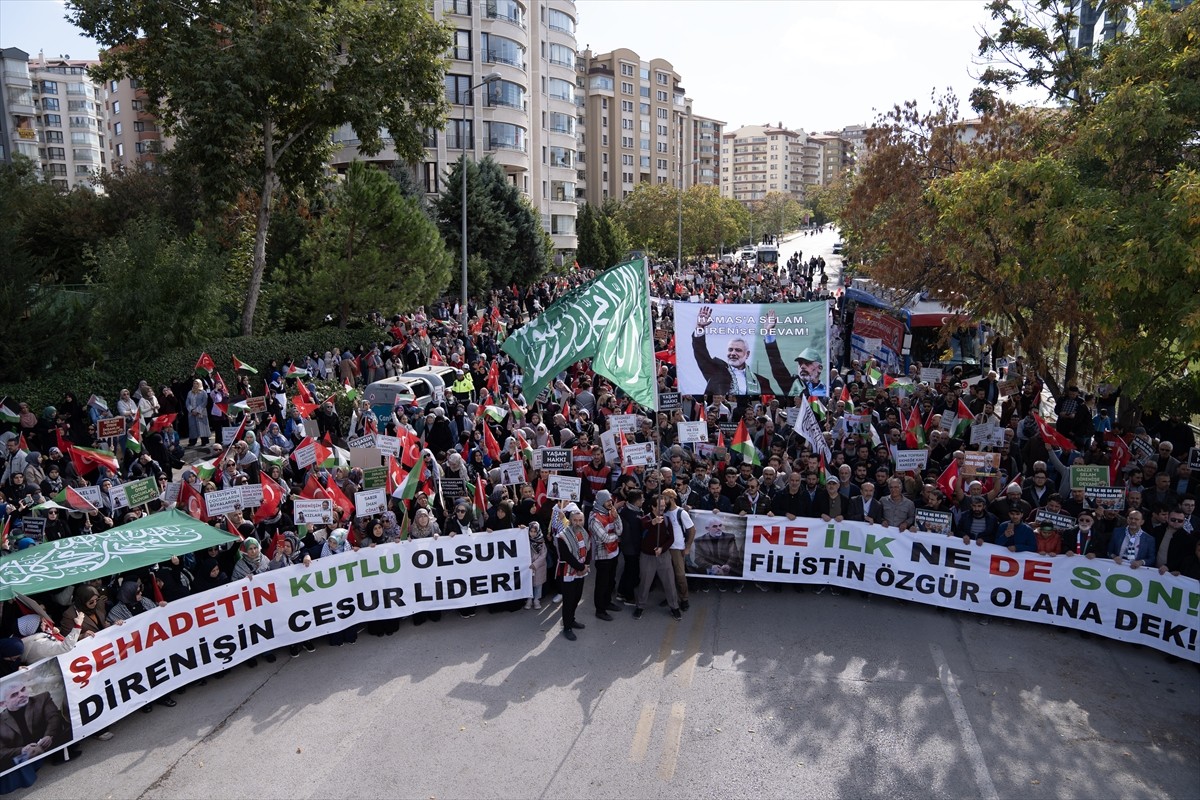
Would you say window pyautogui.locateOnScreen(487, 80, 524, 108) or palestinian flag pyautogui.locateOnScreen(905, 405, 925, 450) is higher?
window pyautogui.locateOnScreen(487, 80, 524, 108)

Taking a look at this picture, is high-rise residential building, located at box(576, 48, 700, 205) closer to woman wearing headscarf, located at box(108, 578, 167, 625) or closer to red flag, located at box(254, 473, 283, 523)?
red flag, located at box(254, 473, 283, 523)

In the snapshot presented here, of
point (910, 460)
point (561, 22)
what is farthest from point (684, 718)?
point (561, 22)

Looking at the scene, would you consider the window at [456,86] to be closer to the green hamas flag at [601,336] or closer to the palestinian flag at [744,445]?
the palestinian flag at [744,445]

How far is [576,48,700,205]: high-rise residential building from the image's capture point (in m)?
97.6

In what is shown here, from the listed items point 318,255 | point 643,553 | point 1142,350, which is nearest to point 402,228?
point 318,255

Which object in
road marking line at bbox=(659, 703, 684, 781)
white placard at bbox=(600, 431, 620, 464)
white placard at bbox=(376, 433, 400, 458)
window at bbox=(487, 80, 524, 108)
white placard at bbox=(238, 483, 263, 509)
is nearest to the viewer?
road marking line at bbox=(659, 703, 684, 781)

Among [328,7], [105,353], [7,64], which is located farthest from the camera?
[7,64]

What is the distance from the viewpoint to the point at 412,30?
25.0m

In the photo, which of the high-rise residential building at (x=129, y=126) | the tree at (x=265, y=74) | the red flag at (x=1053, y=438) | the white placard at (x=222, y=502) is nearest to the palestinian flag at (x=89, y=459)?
the white placard at (x=222, y=502)

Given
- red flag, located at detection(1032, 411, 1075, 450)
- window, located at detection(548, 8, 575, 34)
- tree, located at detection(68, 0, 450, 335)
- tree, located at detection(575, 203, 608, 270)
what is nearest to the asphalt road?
red flag, located at detection(1032, 411, 1075, 450)

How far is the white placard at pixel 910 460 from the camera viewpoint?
12508 mm

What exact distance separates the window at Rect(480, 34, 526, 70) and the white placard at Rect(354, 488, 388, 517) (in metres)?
46.1

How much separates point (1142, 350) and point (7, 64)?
114 meters

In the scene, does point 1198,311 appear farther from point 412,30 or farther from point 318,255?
point 318,255
